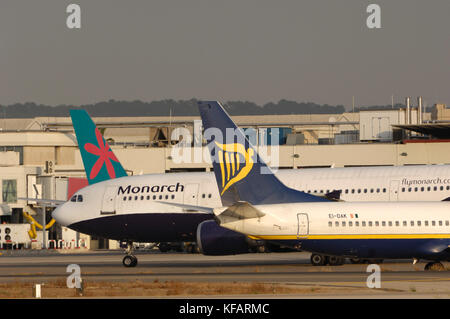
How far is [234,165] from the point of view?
147ft

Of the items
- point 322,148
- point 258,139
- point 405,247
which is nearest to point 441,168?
point 405,247

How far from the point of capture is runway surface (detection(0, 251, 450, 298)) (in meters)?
33.6

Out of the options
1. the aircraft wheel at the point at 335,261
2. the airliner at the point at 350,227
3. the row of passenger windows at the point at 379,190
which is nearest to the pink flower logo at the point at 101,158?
the row of passenger windows at the point at 379,190

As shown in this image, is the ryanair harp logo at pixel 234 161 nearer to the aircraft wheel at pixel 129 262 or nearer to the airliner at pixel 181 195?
the airliner at pixel 181 195

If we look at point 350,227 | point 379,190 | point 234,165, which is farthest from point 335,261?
point 234,165

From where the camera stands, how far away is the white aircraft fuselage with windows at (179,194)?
2080 inches

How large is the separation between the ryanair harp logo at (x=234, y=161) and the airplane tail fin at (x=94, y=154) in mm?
21745

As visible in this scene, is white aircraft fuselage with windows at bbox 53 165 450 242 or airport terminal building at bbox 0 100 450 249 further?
airport terminal building at bbox 0 100 450 249

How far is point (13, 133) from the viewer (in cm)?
10088

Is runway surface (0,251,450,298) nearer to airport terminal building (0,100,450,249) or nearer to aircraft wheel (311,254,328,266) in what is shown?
aircraft wheel (311,254,328,266)

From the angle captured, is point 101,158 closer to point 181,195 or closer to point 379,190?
point 181,195

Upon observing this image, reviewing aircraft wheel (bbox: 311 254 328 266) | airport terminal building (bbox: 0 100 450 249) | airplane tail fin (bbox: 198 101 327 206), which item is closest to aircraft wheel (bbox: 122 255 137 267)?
airplane tail fin (bbox: 198 101 327 206)
